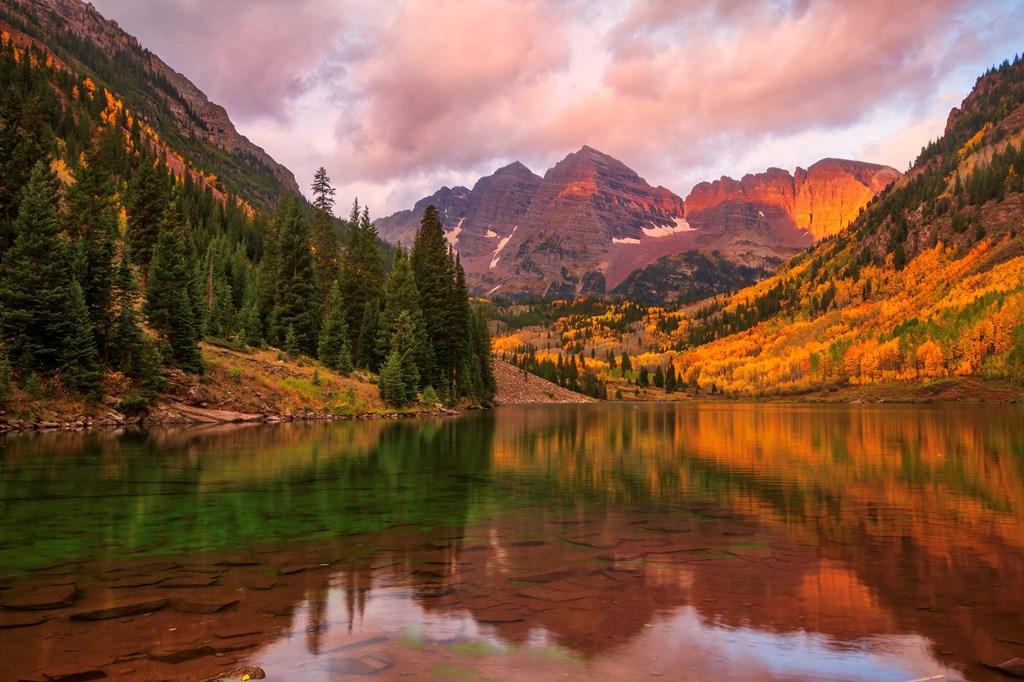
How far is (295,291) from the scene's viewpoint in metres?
88.2

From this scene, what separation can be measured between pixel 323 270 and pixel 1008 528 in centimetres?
9622

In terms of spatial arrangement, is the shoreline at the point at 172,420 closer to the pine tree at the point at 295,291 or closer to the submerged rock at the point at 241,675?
the pine tree at the point at 295,291

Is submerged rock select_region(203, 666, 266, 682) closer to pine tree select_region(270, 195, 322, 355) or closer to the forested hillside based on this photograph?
the forested hillside

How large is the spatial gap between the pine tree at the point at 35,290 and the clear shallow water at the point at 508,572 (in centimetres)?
2496

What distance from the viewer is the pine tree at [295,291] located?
87188mm

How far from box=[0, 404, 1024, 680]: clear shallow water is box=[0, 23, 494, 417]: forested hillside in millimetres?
26056

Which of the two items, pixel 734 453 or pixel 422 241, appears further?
pixel 422 241

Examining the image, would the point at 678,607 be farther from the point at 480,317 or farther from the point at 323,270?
the point at 480,317

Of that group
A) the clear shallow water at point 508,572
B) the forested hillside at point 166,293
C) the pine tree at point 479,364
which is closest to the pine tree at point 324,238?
the forested hillside at point 166,293

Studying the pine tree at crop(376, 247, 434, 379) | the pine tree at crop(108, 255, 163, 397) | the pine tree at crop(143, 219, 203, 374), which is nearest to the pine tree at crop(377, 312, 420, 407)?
the pine tree at crop(376, 247, 434, 379)

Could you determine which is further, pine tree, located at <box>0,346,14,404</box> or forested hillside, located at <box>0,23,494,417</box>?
forested hillside, located at <box>0,23,494,417</box>

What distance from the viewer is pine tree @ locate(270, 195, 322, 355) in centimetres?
8719

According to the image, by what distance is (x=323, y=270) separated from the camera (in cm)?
10075

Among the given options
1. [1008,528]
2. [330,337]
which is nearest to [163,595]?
[1008,528]
